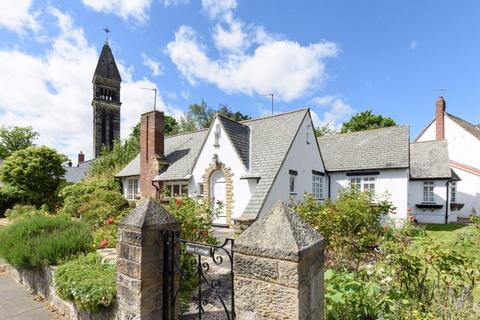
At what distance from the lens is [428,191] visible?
61.6ft

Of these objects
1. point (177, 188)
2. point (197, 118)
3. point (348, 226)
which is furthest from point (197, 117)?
point (348, 226)

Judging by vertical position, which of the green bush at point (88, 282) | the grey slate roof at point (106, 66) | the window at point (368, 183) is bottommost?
the green bush at point (88, 282)

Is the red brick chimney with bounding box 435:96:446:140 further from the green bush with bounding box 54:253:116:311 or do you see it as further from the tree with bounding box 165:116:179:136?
the tree with bounding box 165:116:179:136

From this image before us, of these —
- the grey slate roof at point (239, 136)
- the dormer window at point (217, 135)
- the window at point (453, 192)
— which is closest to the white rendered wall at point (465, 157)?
the window at point (453, 192)

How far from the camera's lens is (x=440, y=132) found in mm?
24547

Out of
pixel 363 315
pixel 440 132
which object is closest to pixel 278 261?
pixel 363 315

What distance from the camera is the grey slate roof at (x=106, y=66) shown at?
47.6 m

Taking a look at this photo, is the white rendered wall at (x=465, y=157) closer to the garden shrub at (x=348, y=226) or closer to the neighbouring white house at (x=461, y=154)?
the neighbouring white house at (x=461, y=154)

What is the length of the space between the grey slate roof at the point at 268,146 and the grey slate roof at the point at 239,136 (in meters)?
0.34

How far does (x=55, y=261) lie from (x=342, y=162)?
1728cm

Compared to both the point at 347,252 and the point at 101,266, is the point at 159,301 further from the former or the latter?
the point at 347,252

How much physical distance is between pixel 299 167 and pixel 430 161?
10.7 meters

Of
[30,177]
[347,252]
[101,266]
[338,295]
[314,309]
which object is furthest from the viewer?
[30,177]

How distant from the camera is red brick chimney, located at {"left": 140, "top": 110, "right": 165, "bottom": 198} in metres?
18.5
